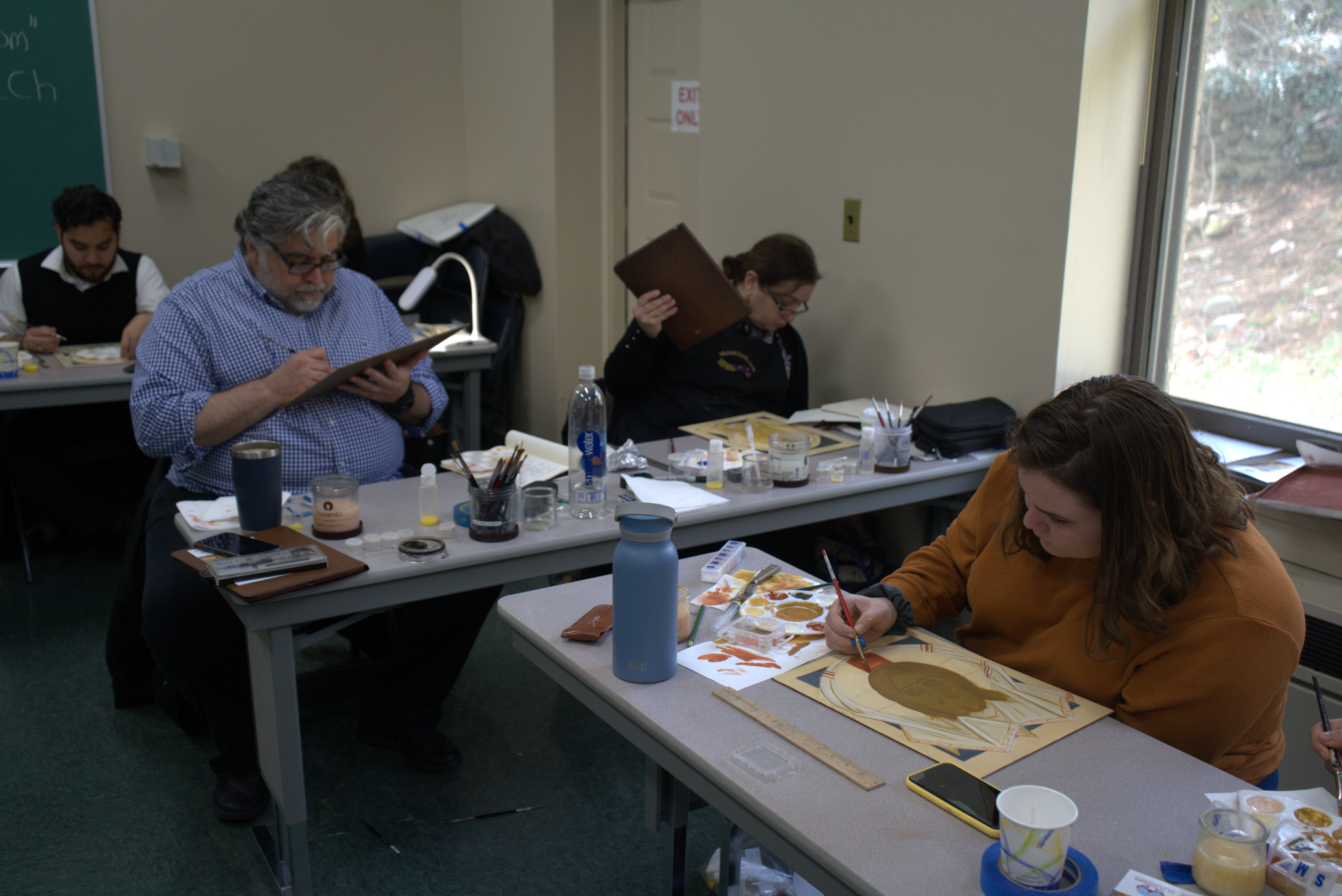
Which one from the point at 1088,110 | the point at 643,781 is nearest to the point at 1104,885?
the point at 643,781

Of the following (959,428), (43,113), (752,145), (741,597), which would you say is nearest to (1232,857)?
(741,597)

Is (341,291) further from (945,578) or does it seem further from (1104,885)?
(1104,885)

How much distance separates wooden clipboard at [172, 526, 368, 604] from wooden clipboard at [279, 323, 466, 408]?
52 centimetres

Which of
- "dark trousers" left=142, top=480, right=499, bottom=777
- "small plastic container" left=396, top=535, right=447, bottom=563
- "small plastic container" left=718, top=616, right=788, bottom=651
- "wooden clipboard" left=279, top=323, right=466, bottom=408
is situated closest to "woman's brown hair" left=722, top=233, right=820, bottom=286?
"wooden clipboard" left=279, top=323, right=466, bottom=408

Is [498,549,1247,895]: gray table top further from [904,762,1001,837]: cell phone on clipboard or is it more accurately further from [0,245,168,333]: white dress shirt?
[0,245,168,333]: white dress shirt

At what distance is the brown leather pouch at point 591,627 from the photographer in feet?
4.97

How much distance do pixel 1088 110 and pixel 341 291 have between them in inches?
80.2

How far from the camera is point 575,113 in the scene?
474cm

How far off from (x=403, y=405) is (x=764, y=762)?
1689mm

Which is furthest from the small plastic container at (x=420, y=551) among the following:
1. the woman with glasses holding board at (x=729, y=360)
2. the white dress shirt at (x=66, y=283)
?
the white dress shirt at (x=66, y=283)

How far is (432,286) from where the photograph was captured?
481 cm

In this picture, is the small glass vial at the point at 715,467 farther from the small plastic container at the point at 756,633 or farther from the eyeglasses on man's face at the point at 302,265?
the eyeglasses on man's face at the point at 302,265

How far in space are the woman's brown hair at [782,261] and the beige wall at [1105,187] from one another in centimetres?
76

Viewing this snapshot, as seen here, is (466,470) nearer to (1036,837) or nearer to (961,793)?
A: (961,793)
